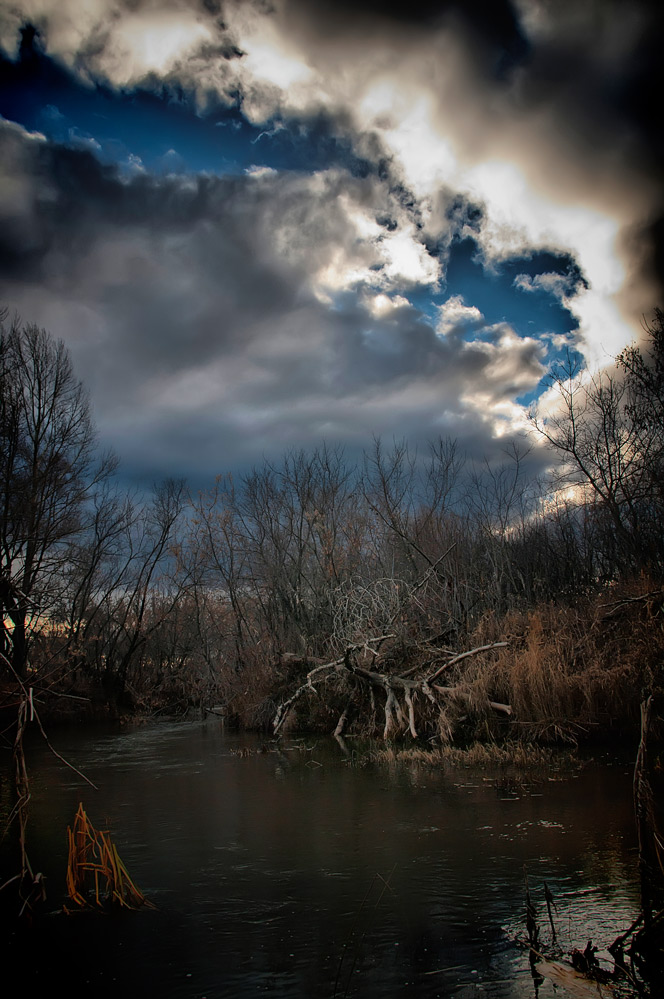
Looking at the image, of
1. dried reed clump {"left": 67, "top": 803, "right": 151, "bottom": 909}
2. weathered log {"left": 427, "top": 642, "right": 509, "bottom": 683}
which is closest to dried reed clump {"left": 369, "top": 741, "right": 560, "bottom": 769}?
weathered log {"left": 427, "top": 642, "right": 509, "bottom": 683}

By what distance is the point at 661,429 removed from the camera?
801 inches

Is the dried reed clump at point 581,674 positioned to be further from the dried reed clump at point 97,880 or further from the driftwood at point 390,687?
the dried reed clump at point 97,880

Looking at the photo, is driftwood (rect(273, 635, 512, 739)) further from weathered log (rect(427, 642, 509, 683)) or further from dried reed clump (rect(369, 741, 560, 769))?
dried reed clump (rect(369, 741, 560, 769))

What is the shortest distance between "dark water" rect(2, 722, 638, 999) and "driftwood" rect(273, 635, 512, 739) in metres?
2.45

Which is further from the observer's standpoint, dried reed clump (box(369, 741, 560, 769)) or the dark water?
dried reed clump (box(369, 741, 560, 769))

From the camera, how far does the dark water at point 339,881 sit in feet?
14.3

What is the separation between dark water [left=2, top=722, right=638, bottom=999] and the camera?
14.3 feet

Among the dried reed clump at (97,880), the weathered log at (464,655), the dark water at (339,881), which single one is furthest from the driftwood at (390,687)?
the dried reed clump at (97,880)

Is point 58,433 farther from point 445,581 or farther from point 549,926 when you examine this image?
point 549,926

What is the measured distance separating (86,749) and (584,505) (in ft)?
57.3

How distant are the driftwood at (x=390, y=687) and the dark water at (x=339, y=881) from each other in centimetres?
245

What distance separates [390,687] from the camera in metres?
15.3

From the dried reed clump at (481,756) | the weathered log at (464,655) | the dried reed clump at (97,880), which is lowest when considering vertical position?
the dried reed clump at (481,756)

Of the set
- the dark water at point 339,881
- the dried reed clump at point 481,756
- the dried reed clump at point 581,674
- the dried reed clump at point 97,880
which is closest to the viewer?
the dark water at point 339,881
